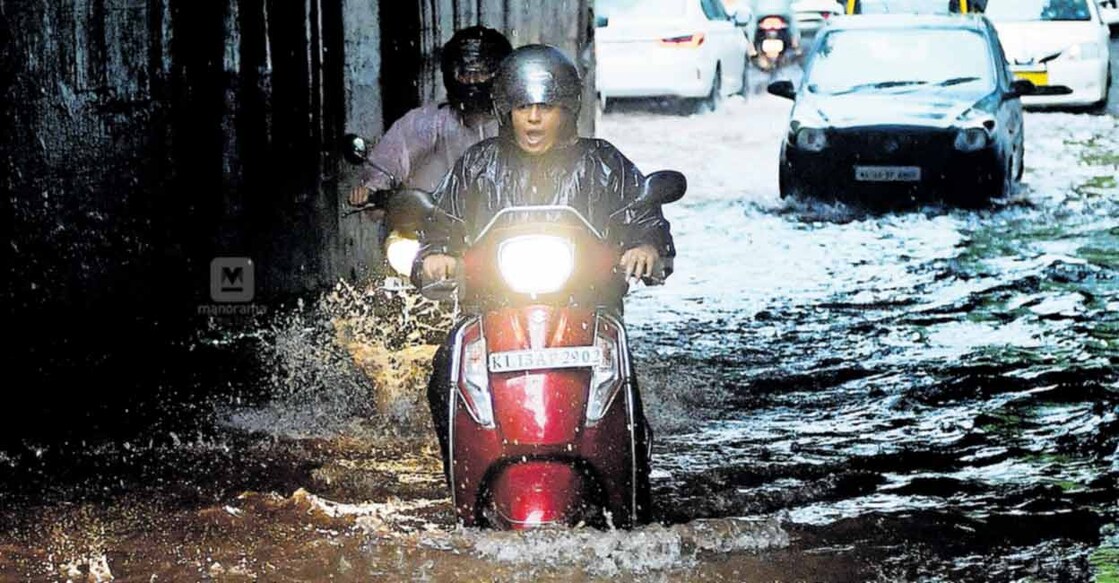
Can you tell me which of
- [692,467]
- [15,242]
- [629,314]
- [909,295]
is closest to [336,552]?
[692,467]

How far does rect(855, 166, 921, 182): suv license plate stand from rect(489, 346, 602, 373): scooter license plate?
10.8 meters

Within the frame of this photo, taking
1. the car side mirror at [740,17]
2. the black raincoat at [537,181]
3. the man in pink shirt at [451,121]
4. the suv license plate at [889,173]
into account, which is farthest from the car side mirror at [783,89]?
the black raincoat at [537,181]

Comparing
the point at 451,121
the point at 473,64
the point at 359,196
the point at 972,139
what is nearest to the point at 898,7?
the point at 972,139

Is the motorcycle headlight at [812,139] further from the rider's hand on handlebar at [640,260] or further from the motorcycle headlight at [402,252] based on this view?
the rider's hand on handlebar at [640,260]

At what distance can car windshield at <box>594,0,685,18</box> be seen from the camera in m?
23.9

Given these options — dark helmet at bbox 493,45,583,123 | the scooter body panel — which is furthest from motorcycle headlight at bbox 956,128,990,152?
the scooter body panel

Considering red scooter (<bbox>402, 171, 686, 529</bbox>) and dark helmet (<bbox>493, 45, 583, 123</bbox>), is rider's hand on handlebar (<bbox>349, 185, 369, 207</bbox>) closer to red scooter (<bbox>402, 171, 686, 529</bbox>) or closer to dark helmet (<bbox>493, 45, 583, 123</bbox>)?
dark helmet (<bbox>493, 45, 583, 123</bbox>)

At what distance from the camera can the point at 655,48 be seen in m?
24.0

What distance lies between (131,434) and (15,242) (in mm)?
1777

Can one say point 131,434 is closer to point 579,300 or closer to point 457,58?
point 457,58

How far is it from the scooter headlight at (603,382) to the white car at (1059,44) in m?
18.0

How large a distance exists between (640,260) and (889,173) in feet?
34.4

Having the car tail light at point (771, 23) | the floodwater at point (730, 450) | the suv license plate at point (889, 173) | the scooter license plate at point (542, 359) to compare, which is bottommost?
the floodwater at point (730, 450)

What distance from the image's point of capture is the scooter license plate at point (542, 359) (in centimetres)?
522
